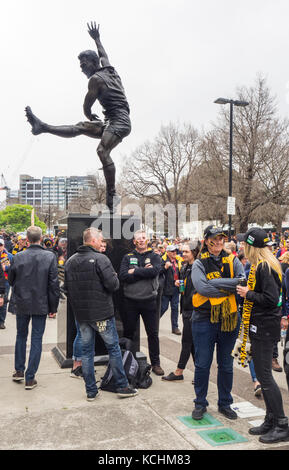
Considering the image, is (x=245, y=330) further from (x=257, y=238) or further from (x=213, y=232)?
(x=213, y=232)

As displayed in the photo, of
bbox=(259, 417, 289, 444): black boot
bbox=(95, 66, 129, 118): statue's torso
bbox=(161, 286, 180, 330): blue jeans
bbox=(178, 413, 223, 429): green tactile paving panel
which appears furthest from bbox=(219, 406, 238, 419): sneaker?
bbox=(161, 286, 180, 330): blue jeans

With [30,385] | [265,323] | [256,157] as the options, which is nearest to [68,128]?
[30,385]

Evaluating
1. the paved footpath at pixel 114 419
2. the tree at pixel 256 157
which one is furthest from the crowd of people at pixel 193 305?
the tree at pixel 256 157

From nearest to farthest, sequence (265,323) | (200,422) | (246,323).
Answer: (265,323), (246,323), (200,422)

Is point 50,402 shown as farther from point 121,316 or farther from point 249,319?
point 249,319

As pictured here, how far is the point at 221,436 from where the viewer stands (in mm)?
3826

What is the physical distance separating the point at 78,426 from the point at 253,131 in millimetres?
25400

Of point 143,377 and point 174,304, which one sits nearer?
point 143,377

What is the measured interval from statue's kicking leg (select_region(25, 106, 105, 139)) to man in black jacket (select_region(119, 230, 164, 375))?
1768 millimetres

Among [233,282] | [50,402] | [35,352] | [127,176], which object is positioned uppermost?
[127,176]

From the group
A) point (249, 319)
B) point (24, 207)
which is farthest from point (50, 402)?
point (24, 207)

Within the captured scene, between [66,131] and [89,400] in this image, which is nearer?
[89,400]

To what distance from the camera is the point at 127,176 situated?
39.0m

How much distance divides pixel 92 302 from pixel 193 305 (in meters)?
1.10
